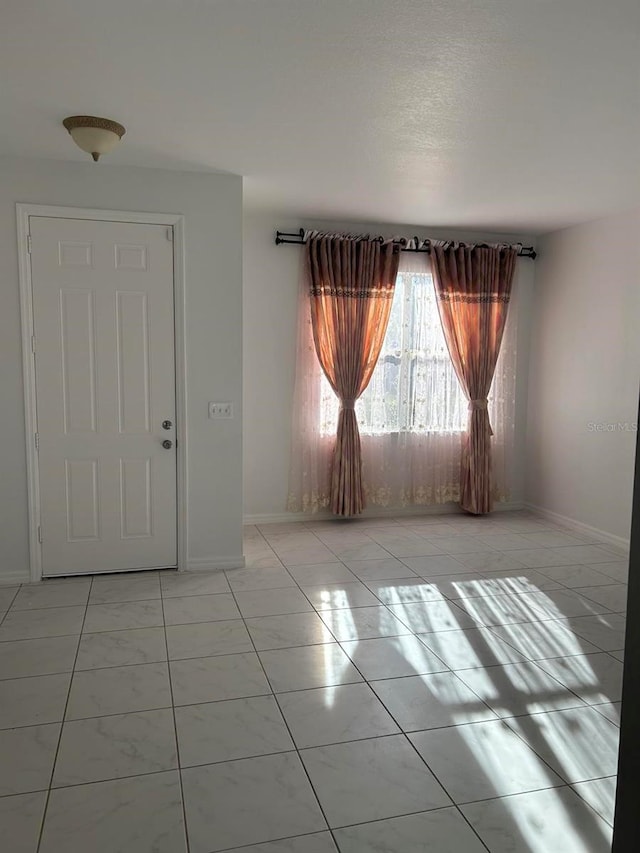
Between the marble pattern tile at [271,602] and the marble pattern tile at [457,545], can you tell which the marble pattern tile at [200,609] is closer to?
the marble pattern tile at [271,602]

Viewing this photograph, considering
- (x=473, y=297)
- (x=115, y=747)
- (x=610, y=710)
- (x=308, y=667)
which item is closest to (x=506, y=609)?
(x=610, y=710)

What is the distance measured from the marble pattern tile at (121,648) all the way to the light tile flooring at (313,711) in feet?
0.04

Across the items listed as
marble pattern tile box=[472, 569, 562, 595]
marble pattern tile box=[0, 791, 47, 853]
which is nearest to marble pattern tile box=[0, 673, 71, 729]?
marble pattern tile box=[0, 791, 47, 853]

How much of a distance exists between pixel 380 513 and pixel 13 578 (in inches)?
120

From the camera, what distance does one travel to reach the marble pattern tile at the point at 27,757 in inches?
83.4

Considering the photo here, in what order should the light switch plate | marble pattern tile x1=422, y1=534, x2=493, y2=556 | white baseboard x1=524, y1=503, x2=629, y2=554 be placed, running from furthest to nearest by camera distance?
white baseboard x1=524, y1=503, x2=629, y2=554, marble pattern tile x1=422, y1=534, x2=493, y2=556, the light switch plate

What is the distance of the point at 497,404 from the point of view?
595 centimetres

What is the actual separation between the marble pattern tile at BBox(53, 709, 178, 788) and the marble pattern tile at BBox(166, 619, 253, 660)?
20.9 inches

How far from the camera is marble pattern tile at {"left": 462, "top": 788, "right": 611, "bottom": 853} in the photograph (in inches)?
73.8

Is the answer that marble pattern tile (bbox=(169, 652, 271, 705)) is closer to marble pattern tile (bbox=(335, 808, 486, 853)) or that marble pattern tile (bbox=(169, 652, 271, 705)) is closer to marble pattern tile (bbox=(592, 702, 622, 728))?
marble pattern tile (bbox=(335, 808, 486, 853))

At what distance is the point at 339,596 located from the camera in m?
3.86

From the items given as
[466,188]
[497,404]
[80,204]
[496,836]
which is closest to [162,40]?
[80,204]

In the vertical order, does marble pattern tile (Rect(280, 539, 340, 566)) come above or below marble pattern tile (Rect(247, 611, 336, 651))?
above

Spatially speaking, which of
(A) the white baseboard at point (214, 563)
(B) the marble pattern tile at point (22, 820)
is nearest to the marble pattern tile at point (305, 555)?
(A) the white baseboard at point (214, 563)
